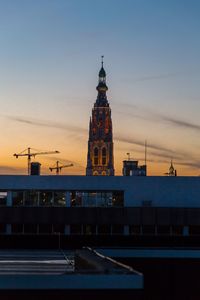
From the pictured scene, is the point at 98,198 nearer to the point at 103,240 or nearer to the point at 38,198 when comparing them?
the point at 103,240

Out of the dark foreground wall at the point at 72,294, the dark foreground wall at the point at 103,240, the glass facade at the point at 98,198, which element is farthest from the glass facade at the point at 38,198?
the dark foreground wall at the point at 72,294

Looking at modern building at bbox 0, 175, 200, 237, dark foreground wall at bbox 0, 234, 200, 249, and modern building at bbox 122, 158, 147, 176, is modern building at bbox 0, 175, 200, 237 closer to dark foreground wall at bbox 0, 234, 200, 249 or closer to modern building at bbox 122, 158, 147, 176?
dark foreground wall at bbox 0, 234, 200, 249

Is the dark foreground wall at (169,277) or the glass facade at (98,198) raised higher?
the glass facade at (98,198)

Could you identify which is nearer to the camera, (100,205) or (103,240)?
(103,240)

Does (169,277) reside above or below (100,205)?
below

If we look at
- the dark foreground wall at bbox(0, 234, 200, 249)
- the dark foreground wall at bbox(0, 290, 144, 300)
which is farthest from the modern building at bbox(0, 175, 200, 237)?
the dark foreground wall at bbox(0, 290, 144, 300)

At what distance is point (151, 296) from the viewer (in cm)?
2941

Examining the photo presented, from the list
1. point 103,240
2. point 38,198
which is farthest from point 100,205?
point 38,198

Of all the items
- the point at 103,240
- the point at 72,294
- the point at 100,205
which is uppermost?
the point at 100,205

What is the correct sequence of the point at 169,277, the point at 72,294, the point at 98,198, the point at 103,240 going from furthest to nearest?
the point at 98,198, the point at 103,240, the point at 169,277, the point at 72,294

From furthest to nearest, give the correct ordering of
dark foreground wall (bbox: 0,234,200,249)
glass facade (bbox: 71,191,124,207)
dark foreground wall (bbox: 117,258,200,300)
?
glass facade (bbox: 71,191,124,207), dark foreground wall (bbox: 0,234,200,249), dark foreground wall (bbox: 117,258,200,300)

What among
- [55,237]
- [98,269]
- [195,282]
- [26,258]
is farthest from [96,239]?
[98,269]

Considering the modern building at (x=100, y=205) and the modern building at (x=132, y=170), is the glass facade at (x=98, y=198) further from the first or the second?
the modern building at (x=132, y=170)

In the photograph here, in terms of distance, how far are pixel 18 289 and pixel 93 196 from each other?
45.3 meters
